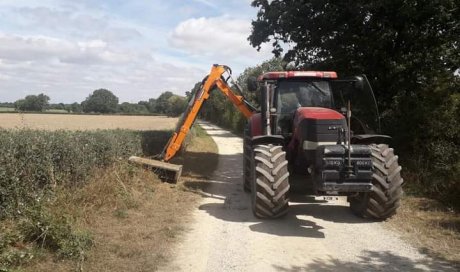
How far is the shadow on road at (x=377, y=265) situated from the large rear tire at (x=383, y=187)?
1552 mm

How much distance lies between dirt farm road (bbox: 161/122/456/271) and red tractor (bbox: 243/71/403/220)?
42cm

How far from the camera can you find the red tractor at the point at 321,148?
6941 mm

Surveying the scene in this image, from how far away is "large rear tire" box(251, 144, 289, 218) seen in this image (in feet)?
23.6

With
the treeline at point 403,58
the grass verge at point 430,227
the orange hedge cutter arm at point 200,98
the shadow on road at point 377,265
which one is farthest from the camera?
the orange hedge cutter arm at point 200,98

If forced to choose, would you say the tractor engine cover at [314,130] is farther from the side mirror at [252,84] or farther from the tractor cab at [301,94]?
the side mirror at [252,84]

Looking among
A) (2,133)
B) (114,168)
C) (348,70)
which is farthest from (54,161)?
(348,70)

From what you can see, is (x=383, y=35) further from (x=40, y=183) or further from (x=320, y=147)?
(x=40, y=183)

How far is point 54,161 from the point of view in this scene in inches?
297

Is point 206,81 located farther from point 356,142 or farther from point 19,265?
point 19,265

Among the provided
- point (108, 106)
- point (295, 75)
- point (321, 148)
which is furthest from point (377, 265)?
point (108, 106)

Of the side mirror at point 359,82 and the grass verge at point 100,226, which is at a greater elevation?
the side mirror at point 359,82

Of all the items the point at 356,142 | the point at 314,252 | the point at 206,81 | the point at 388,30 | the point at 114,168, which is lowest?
the point at 314,252

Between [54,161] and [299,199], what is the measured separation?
4945mm

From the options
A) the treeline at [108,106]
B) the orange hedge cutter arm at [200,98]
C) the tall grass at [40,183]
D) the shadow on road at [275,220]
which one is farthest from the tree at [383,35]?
the treeline at [108,106]
